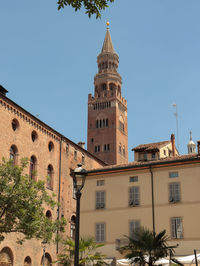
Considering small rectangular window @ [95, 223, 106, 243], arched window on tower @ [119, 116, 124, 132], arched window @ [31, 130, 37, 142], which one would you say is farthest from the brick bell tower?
small rectangular window @ [95, 223, 106, 243]

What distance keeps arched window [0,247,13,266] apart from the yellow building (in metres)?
6.40

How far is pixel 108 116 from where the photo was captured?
8550 centimetres

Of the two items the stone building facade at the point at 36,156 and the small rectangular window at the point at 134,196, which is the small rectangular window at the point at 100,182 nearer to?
the small rectangular window at the point at 134,196

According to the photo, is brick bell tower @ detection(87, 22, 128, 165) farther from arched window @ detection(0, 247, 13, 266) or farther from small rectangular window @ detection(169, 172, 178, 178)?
small rectangular window @ detection(169, 172, 178, 178)

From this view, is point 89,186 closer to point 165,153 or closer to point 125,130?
point 165,153

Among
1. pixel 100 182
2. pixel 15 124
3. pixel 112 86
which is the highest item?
pixel 112 86

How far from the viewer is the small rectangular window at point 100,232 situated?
90.5 ft

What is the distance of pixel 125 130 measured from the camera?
89.3m

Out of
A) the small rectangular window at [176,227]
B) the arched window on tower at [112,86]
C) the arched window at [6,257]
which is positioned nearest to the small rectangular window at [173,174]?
the small rectangular window at [176,227]

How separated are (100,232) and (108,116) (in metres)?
58.6

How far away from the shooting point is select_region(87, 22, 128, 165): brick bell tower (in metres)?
83.4

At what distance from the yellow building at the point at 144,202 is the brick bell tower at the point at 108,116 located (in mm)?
52426

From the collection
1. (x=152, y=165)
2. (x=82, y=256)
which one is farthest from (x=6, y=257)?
(x=152, y=165)

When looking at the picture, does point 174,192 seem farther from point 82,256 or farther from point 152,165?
point 82,256
